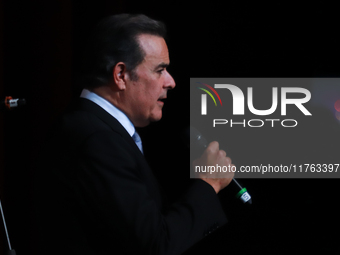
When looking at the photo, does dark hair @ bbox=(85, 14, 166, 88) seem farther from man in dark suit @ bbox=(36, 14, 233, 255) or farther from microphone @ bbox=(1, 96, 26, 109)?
microphone @ bbox=(1, 96, 26, 109)

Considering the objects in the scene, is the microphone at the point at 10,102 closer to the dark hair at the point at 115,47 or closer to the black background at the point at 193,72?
the dark hair at the point at 115,47

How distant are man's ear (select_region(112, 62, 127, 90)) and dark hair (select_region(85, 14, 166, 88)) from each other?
0.05 feet

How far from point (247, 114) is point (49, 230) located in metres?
1.28

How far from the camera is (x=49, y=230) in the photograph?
42.4 inches

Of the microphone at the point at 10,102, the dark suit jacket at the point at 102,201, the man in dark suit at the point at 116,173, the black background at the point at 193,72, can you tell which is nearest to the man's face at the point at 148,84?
the man in dark suit at the point at 116,173

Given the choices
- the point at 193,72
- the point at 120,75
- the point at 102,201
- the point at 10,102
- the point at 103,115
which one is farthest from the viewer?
the point at 193,72

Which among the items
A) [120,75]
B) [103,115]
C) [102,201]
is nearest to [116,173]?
[102,201]

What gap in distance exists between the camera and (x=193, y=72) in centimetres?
205

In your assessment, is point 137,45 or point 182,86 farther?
point 182,86

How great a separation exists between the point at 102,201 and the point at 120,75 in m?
0.45

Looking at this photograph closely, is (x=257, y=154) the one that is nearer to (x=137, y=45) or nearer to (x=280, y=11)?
(x=280, y=11)

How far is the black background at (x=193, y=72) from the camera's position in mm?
1941

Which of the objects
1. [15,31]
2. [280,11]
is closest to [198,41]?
[280,11]

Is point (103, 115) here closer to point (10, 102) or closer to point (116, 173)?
point (116, 173)
